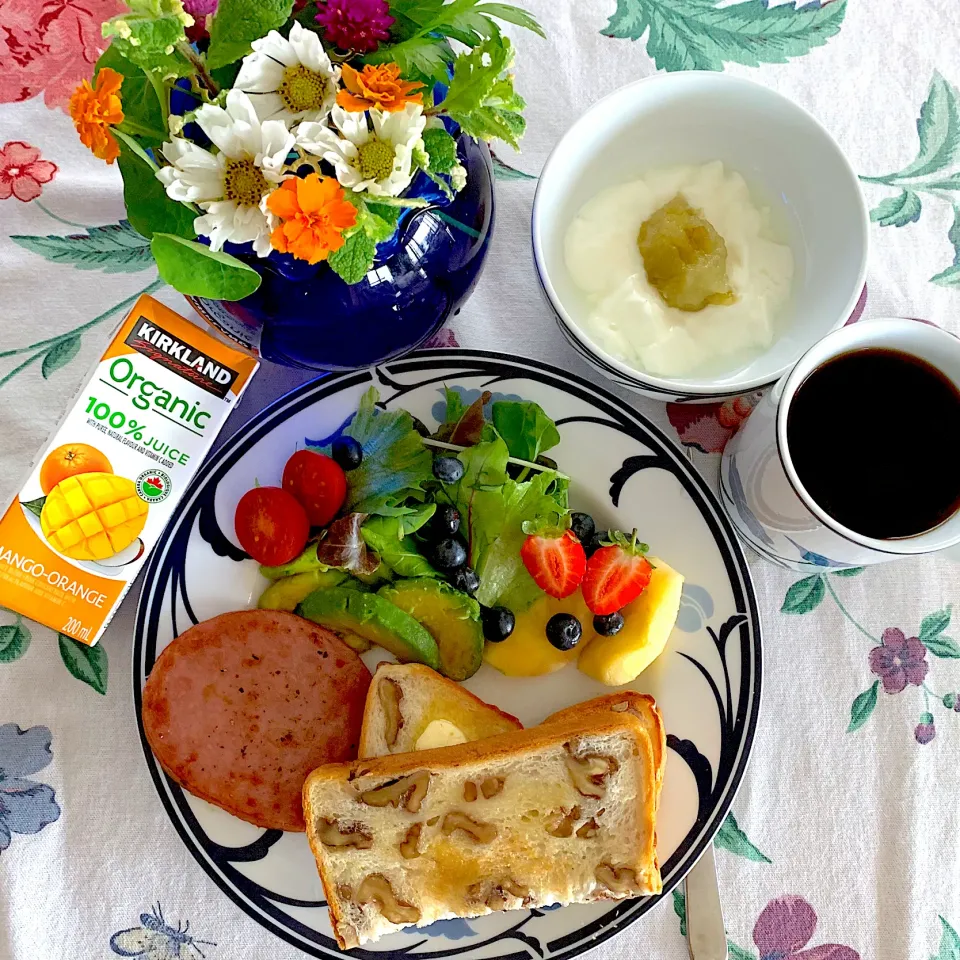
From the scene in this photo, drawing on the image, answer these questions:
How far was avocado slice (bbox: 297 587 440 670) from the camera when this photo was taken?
1.29 meters

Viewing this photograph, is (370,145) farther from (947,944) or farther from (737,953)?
(947,944)

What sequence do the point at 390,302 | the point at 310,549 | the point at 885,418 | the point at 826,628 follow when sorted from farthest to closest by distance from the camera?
the point at 826,628 < the point at 310,549 < the point at 885,418 < the point at 390,302

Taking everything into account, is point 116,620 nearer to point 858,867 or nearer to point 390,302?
point 390,302

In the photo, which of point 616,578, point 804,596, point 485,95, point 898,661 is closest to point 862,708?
point 898,661

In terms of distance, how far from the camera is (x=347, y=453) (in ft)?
4.33

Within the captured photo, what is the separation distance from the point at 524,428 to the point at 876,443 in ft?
1.68

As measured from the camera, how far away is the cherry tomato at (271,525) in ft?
4.23

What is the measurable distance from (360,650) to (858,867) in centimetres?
90

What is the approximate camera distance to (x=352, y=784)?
4.14ft

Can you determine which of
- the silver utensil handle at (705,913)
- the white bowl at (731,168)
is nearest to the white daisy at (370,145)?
the white bowl at (731,168)

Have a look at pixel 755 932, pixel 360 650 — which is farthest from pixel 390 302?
pixel 755 932

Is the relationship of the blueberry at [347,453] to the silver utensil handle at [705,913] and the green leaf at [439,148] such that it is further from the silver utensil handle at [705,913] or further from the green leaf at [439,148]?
the silver utensil handle at [705,913]

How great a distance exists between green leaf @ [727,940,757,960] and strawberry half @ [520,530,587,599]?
2.19ft

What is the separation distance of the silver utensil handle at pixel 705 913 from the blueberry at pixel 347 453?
840 mm
